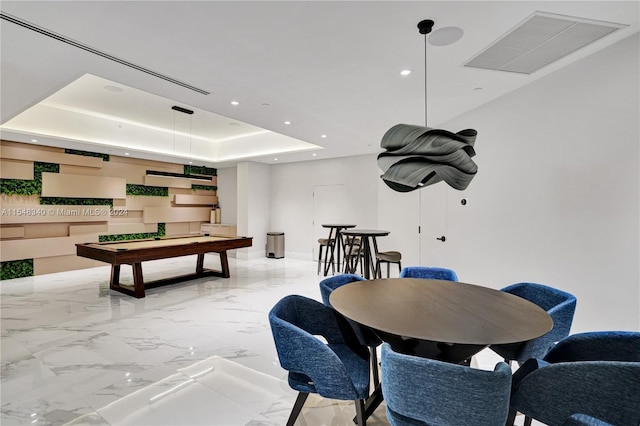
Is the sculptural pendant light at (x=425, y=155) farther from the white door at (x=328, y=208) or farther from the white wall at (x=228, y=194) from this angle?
the white wall at (x=228, y=194)

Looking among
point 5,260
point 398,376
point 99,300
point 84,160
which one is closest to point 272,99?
point 398,376

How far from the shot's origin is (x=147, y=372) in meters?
2.59

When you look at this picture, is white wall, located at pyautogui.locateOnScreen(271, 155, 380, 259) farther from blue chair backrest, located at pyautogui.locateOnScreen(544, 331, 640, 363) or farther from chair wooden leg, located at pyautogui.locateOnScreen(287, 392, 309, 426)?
chair wooden leg, located at pyautogui.locateOnScreen(287, 392, 309, 426)

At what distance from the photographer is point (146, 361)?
2.78 m

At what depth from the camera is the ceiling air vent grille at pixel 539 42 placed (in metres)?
2.08

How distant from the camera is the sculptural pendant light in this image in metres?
1.67

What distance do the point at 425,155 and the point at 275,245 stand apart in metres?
7.33

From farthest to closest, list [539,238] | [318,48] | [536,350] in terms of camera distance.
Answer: [539,238] < [318,48] < [536,350]

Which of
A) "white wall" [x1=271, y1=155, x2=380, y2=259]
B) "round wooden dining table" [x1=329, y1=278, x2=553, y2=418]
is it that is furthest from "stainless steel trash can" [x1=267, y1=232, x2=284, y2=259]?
"round wooden dining table" [x1=329, y1=278, x2=553, y2=418]

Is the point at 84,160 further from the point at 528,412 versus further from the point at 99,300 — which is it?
the point at 528,412

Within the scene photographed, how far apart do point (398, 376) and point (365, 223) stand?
6.34 meters

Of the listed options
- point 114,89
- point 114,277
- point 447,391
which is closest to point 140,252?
point 114,277

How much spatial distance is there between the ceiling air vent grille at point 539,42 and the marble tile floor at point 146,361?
2.91 m

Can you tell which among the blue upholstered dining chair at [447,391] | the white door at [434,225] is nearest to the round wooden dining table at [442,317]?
the blue upholstered dining chair at [447,391]
